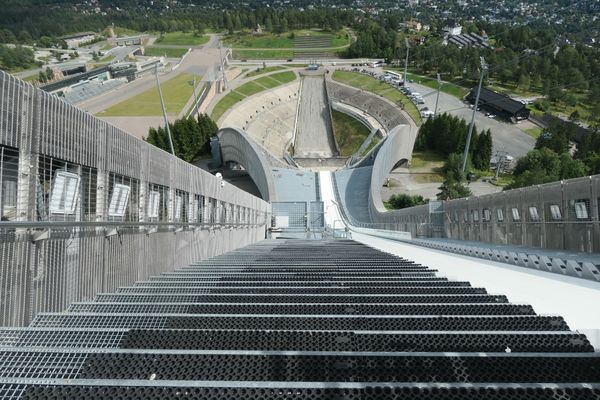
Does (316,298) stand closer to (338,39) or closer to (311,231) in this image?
(311,231)

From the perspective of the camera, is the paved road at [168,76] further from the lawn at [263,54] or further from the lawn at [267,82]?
the lawn at [267,82]

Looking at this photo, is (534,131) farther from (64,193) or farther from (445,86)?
(64,193)

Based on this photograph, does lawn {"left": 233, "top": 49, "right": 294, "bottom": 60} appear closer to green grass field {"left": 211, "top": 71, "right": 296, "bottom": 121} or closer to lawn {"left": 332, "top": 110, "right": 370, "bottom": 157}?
green grass field {"left": 211, "top": 71, "right": 296, "bottom": 121}

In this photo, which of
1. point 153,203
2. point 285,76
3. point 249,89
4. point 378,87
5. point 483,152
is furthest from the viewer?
point 285,76

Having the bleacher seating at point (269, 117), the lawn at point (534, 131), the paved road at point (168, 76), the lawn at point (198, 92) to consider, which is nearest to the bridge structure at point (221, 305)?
the bleacher seating at point (269, 117)

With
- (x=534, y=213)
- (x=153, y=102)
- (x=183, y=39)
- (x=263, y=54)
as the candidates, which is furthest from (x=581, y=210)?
(x=183, y=39)

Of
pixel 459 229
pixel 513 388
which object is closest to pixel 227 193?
pixel 459 229

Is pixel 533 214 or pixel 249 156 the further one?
pixel 249 156
